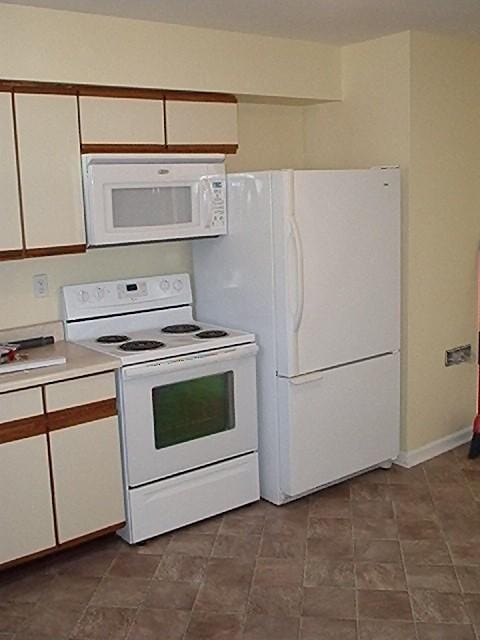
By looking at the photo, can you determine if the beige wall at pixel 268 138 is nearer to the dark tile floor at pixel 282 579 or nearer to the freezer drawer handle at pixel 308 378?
the freezer drawer handle at pixel 308 378

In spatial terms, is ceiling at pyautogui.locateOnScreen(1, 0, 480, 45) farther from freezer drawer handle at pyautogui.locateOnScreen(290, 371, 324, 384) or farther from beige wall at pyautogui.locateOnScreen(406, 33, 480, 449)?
freezer drawer handle at pyautogui.locateOnScreen(290, 371, 324, 384)

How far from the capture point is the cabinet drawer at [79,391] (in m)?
3.12

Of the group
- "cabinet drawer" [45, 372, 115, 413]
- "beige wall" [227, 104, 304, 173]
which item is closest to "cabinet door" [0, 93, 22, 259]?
"cabinet drawer" [45, 372, 115, 413]

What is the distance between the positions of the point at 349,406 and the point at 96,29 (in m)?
2.19

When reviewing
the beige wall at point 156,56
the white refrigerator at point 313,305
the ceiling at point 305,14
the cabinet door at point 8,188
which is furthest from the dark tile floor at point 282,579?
the ceiling at point 305,14

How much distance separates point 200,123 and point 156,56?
39 centimetres

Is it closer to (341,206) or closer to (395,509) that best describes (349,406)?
(395,509)

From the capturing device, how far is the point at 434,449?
4371 millimetres

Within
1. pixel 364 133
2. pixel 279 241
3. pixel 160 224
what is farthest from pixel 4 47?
pixel 364 133

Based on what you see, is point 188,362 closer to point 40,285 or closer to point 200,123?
point 40,285

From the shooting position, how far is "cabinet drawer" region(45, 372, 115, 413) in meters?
3.12

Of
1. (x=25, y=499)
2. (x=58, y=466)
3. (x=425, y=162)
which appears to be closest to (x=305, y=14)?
(x=425, y=162)

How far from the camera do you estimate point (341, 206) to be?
3.68 m

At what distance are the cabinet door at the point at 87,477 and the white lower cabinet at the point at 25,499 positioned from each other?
48 millimetres
